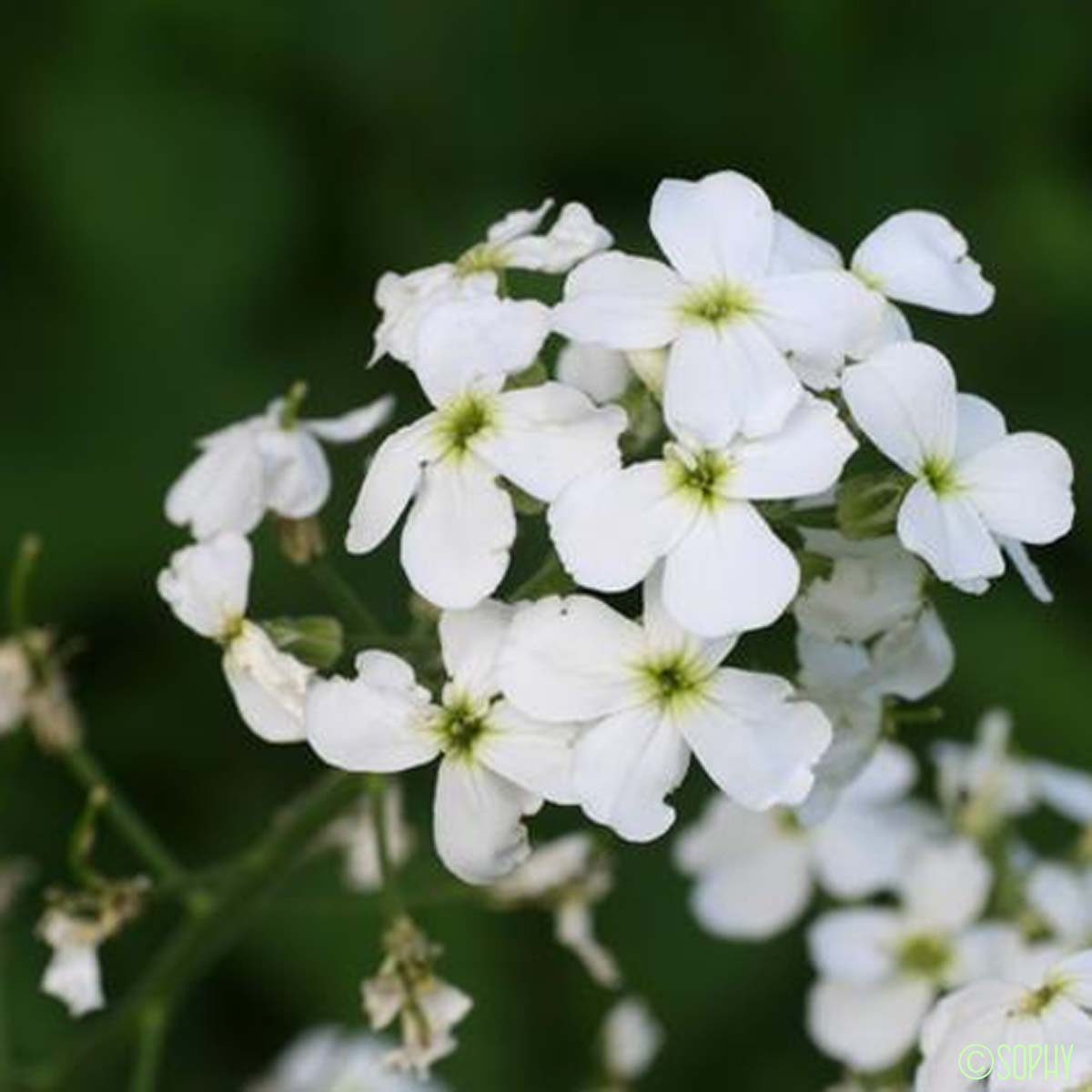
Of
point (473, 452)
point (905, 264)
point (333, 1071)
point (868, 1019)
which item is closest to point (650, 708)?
point (473, 452)

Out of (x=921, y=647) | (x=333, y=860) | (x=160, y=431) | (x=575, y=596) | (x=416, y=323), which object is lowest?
(x=333, y=860)

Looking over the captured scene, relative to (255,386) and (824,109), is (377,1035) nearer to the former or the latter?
(255,386)

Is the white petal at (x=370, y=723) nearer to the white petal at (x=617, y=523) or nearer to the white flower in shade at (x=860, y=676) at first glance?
the white petal at (x=617, y=523)

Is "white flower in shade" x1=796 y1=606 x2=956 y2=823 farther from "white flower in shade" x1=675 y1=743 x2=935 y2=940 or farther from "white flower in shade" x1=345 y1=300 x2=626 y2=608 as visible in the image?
"white flower in shade" x1=675 y1=743 x2=935 y2=940

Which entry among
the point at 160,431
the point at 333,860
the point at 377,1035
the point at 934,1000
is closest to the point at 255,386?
the point at 160,431

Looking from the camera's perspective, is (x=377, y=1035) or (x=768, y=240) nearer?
(x=768, y=240)

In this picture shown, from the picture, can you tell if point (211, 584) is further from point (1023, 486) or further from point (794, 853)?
point (794, 853)
